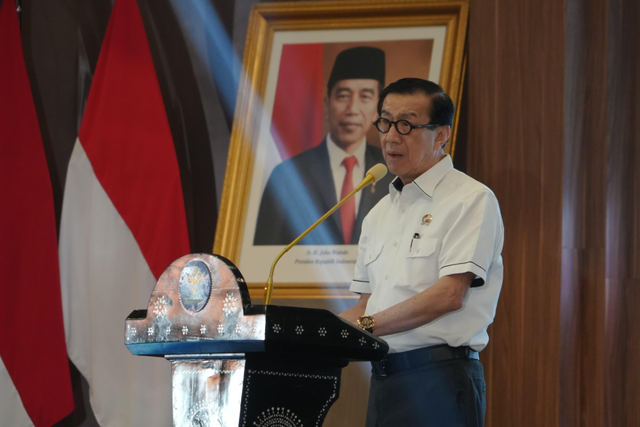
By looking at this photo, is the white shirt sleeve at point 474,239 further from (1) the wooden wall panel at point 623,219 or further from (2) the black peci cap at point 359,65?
(2) the black peci cap at point 359,65

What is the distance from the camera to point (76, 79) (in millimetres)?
3287

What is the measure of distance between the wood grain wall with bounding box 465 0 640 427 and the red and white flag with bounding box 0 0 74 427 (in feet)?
5.76

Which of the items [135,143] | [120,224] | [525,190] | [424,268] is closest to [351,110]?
[525,190]

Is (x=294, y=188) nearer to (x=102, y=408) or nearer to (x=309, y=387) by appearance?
(x=102, y=408)

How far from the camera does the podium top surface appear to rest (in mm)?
1158

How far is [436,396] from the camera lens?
1703mm

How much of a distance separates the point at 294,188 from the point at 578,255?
1077 mm

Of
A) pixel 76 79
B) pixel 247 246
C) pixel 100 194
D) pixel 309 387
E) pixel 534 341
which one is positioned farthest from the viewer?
pixel 76 79

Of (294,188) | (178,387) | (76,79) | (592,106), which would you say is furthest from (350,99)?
(178,387)

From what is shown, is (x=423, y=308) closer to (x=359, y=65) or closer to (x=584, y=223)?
(x=584, y=223)

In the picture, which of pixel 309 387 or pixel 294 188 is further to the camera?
pixel 294 188

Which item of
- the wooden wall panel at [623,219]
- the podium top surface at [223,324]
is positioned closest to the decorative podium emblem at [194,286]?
the podium top surface at [223,324]

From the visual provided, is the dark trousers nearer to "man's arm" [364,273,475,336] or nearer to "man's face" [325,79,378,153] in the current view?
"man's arm" [364,273,475,336]

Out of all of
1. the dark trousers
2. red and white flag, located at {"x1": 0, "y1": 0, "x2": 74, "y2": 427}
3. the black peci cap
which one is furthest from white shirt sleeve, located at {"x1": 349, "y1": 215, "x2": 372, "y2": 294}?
red and white flag, located at {"x1": 0, "y1": 0, "x2": 74, "y2": 427}
